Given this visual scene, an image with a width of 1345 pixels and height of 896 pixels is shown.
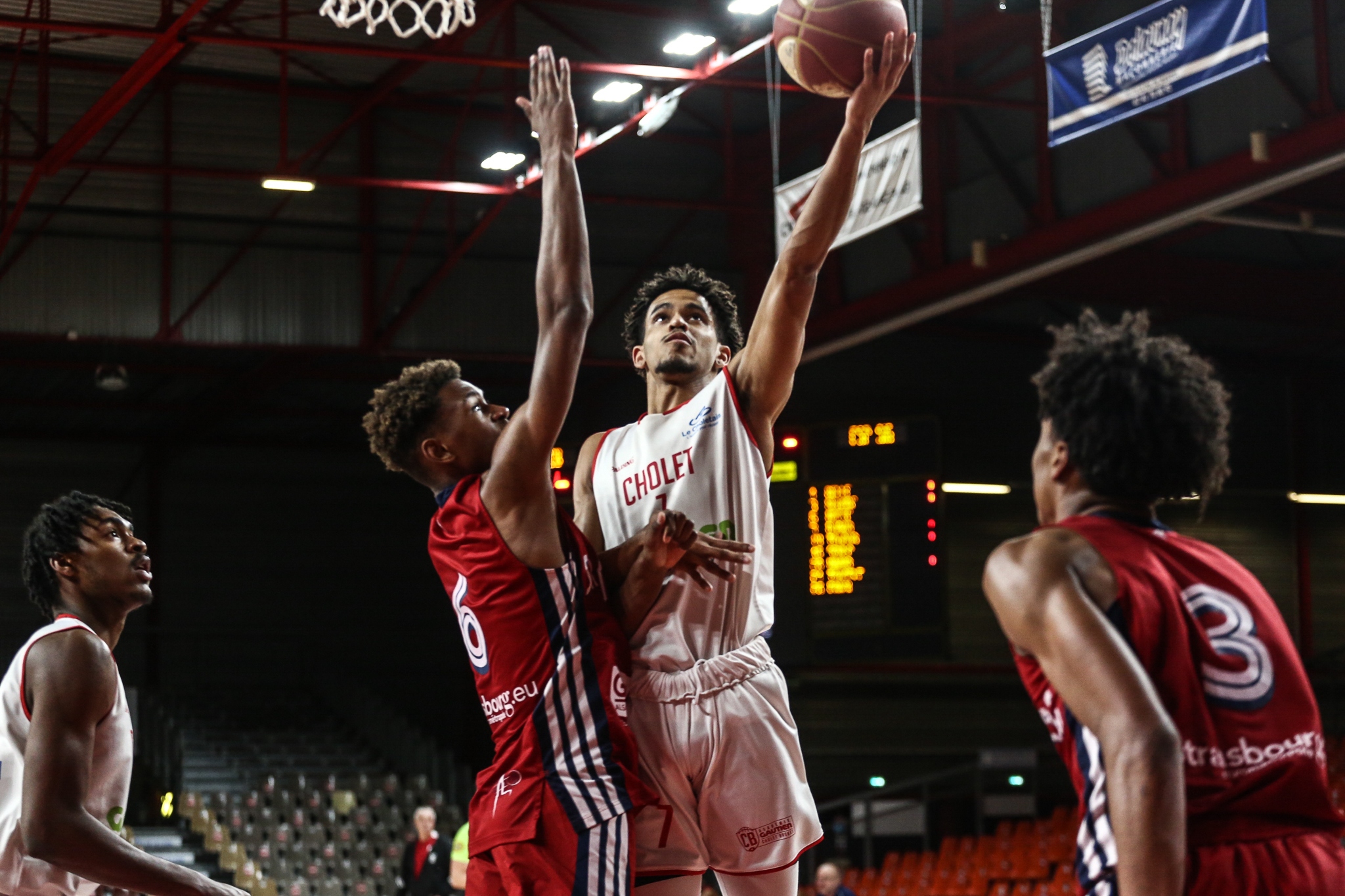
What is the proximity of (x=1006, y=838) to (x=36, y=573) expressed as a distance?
51.3 ft

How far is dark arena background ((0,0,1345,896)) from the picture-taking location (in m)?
14.5

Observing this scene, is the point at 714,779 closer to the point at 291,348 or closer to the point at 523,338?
the point at 291,348

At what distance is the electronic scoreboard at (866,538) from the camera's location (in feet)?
58.3

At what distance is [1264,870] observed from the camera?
2.65 m

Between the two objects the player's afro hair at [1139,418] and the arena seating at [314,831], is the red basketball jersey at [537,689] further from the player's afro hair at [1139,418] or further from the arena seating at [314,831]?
the arena seating at [314,831]

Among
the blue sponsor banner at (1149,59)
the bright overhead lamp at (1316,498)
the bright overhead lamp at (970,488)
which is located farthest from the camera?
the bright overhead lamp at (1316,498)

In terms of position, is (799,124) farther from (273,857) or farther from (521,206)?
(273,857)

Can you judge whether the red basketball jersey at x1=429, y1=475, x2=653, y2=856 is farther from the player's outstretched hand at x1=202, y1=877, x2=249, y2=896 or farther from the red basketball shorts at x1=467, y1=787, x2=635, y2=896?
the player's outstretched hand at x1=202, y1=877, x2=249, y2=896

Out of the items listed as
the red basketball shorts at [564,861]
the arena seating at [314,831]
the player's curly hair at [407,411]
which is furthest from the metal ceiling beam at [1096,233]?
the red basketball shorts at [564,861]

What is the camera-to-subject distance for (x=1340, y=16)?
1197cm

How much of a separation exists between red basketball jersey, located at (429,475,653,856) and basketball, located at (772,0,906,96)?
1.93m

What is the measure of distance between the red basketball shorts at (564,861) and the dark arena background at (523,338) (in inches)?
316

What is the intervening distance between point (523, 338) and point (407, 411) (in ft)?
46.5

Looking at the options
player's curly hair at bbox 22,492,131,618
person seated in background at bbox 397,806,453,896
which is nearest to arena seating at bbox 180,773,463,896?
person seated in background at bbox 397,806,453,896
